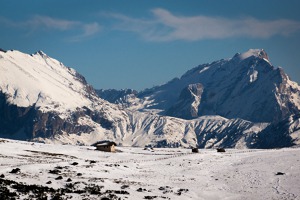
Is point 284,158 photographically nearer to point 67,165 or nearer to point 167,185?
point 167,185

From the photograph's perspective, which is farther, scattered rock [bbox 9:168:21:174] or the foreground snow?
scattered rock [bbox 9:168:21:174]

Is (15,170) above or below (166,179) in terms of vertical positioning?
above

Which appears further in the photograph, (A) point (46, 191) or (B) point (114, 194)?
(B) point (114, 194)

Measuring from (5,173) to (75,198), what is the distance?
16438 millimetres

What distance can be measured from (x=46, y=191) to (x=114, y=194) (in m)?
8.10

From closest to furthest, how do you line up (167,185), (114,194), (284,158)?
(114,194) → (167,185) → (284,158)

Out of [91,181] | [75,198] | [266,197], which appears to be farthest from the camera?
[91,181]

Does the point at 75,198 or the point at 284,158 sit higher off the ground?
the point at 284,158

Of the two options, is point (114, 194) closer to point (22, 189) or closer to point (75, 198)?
point (75, 198)

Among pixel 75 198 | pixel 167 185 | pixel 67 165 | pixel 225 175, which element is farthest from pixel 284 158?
pixel 75 198

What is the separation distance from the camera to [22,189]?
54.1 meters

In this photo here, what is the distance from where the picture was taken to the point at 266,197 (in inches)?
2467

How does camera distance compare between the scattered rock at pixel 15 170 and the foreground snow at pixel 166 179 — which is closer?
the foreground snow at pixel 166 179

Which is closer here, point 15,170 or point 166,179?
point 15,170
